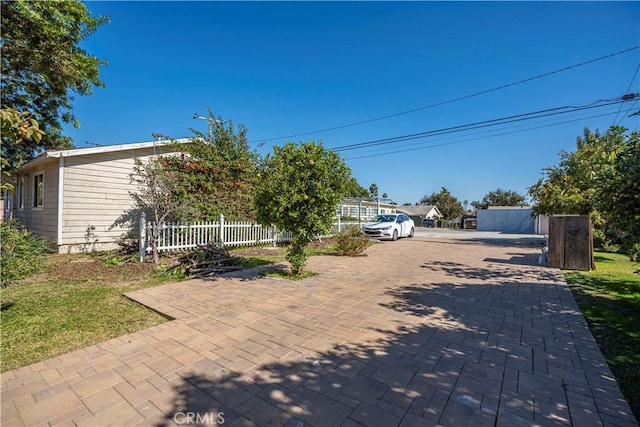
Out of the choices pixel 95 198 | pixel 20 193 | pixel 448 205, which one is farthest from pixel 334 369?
pixel 448 205

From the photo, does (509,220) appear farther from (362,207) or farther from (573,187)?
(573,187)

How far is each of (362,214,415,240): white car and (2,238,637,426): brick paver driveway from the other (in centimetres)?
1102

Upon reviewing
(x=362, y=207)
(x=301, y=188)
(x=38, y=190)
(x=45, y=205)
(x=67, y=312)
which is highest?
(x=362, y=207)

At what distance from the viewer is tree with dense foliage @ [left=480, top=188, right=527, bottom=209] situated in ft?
168

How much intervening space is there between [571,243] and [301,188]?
25.9 feet

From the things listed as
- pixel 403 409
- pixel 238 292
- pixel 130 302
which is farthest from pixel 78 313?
pixel 403 409

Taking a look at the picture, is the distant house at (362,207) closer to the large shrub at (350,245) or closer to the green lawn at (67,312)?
the large shrub at (350,245)

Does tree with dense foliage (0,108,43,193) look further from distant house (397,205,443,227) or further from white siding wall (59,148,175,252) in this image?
distant house (397,205,443,227)

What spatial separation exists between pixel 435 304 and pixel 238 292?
3.61 metres

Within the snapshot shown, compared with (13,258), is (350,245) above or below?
below

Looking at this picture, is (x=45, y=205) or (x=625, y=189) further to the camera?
(x=45, y=205)

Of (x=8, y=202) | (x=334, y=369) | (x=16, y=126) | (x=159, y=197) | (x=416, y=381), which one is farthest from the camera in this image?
(x=8, y=202)

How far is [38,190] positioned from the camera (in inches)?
449

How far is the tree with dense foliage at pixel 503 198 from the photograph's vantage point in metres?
51.1
